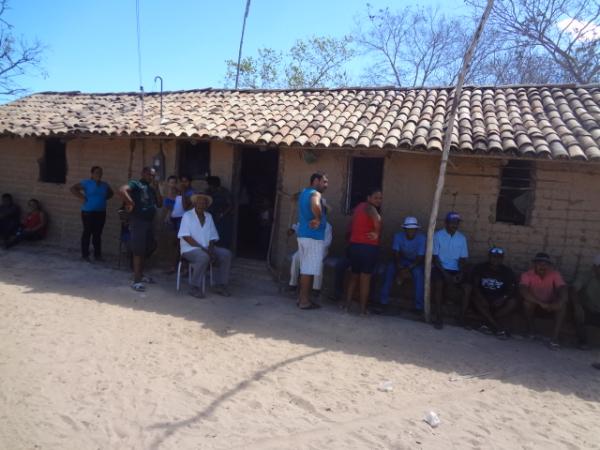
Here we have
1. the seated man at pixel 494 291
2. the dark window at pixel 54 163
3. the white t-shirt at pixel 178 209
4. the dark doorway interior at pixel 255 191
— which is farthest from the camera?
the dark doorway interior at pixel 255 191

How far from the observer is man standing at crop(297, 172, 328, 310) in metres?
5.96

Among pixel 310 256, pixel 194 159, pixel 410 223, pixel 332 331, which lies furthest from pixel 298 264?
pixel 194 159

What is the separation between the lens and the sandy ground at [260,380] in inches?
131

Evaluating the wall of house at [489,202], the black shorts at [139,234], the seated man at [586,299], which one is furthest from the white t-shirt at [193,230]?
the seated man at [586,299]

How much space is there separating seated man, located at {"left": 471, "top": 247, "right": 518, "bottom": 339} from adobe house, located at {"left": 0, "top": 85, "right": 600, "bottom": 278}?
0.50 meters

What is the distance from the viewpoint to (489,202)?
253 inches

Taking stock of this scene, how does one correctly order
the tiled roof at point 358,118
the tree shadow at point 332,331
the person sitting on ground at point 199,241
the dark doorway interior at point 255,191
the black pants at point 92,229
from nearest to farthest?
the tree shadow at point 332,331 < the tiled roof at point 358,118 < the person sitting on ground at point 199,241 < the black pants at point 92,229 < the dark doorway interior at point 255,191

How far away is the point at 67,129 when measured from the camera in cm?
815

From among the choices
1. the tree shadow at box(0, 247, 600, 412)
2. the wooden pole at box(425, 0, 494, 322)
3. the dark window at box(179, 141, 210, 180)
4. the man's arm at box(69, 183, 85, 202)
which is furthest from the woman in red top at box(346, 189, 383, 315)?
the man's arm at box(69, 183, 85, 202)

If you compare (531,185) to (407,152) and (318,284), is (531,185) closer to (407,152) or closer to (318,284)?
(407,152)

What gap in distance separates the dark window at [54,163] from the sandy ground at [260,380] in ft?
12.4

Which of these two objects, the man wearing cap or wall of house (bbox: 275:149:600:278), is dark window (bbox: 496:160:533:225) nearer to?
wall of house (bbox: 275:149:600:278)

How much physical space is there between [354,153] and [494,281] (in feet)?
9.16

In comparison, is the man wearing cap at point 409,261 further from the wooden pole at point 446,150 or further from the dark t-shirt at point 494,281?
the dark t-shirt at point 494,281
